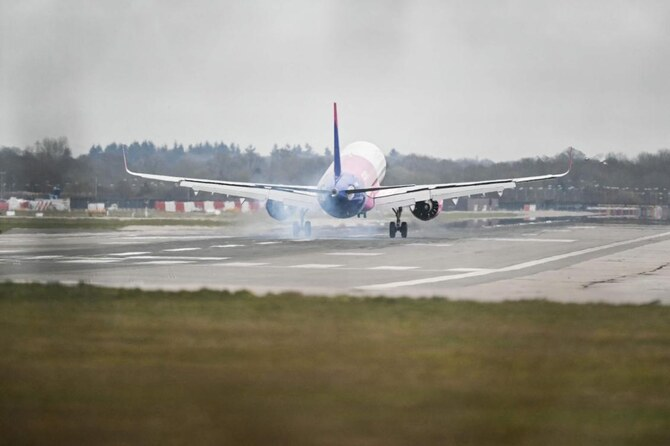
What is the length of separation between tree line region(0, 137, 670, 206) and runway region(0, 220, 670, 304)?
305 cm

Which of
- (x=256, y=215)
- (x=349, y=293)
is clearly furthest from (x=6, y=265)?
(x=256, y=215)

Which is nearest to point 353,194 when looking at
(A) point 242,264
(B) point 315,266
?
(A) point 242,264

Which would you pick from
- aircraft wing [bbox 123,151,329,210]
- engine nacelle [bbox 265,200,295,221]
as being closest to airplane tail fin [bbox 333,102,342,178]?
aircraft wing [bbox 123,151,329,210]

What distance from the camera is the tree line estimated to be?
4631cm

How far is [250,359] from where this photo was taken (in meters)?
14.1

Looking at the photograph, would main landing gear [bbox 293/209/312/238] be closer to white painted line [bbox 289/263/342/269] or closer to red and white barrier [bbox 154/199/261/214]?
white painted line [bbox 289/263/342/269]

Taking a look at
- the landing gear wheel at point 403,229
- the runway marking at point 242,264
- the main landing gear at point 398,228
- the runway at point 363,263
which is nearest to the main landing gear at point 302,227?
the runway at point 363,263

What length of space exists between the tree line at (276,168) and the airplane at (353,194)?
3.68 feet

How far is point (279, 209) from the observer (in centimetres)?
6400

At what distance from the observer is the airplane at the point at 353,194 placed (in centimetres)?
5966

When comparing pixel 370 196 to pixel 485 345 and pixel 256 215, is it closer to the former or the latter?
pixel 256 215

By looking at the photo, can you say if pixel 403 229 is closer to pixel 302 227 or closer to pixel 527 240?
pixel 302 227

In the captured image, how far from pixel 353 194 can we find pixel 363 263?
2020cm

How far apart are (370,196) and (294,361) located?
48.5m
